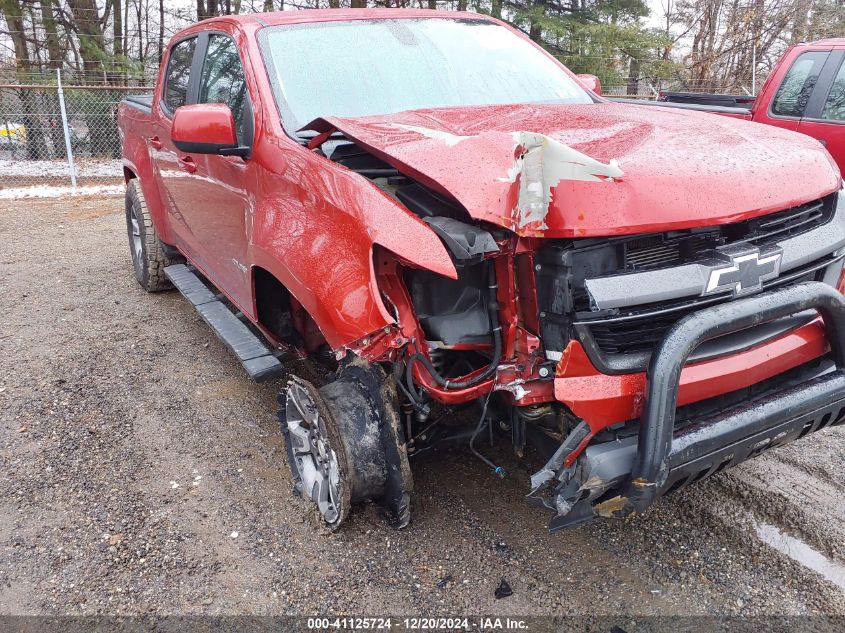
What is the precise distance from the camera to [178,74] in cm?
468

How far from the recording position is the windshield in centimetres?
323

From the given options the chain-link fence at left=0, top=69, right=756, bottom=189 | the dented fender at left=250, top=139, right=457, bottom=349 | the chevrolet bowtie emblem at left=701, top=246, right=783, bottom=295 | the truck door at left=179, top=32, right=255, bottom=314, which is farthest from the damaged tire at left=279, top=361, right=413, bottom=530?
the chain-link fence at left=0, top=69, right=756, bottom=189

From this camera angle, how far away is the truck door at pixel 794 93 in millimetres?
6055

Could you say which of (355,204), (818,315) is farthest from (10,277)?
(818,315)

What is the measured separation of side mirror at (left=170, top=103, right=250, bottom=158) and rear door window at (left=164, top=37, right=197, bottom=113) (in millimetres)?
1337

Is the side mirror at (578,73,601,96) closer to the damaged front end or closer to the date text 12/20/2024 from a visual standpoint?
the damaged front end

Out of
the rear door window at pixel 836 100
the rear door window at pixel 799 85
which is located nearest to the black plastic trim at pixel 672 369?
the rear door window at pixel 836 100

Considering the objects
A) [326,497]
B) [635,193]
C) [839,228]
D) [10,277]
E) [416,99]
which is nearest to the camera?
[635,193]

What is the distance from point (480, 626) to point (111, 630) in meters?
1.27

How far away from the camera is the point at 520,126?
8.64ft

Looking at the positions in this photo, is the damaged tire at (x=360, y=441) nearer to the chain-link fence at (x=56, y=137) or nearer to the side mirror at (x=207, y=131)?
the side mirror at (x=207, y=131)

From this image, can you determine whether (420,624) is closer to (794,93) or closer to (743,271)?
(743,271)

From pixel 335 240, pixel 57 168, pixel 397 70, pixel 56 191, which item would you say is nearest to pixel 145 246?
pixel 397 70

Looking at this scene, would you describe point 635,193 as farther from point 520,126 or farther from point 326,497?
point 326,497
